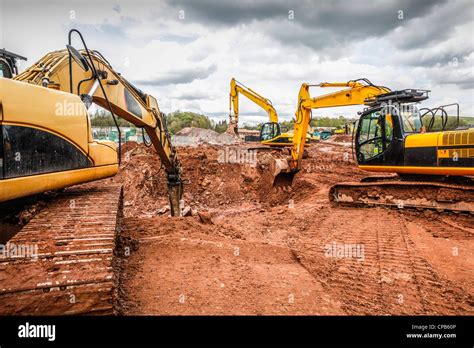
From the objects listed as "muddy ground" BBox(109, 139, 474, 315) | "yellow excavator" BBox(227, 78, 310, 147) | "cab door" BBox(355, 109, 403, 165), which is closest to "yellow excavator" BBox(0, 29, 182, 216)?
"muddy ground" BBox(109, 139, 474, 315)

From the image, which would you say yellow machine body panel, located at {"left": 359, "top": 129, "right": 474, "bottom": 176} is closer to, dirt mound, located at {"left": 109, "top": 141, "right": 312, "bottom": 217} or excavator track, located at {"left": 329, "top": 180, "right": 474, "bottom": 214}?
excavator track, located at {"left": 329, "top": 180, "right": 474, "bottom": 214}

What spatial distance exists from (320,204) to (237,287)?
604 centimetres

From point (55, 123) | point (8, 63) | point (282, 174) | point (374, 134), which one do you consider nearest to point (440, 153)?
point (374, 134)

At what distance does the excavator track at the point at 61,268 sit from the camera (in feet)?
6.38

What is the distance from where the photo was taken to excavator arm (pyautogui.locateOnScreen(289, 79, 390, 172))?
882 cm

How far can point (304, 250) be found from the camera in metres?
5.25

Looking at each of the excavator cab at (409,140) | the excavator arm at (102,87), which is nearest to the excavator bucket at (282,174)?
the excavator cab at (409,140)

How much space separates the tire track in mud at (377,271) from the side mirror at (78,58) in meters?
3.70

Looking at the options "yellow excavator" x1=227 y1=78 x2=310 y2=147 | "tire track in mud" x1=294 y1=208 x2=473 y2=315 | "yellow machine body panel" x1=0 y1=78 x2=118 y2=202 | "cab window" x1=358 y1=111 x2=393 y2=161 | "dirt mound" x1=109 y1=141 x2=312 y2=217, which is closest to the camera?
"yellow machine body panel" x1=0 y1=78 x2=118 y2=202

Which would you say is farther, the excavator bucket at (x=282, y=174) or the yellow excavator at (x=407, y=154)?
the excavator bucket at (x=282, y=174)

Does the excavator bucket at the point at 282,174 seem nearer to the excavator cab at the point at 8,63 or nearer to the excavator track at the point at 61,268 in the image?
the excavator cab at the point at 8,63

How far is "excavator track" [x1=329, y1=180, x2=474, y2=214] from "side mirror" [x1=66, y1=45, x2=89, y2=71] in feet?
21.4
